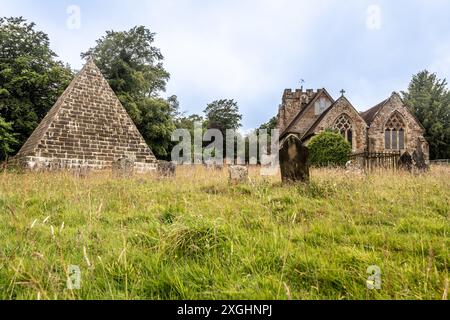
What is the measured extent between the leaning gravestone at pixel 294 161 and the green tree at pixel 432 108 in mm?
44895

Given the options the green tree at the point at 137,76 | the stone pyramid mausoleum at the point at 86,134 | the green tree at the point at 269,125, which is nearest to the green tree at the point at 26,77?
the green tree at the point at 137,76

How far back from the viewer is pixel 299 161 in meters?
7.59

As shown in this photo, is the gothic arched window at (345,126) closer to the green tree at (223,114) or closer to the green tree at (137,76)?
the green tree at (137,76)

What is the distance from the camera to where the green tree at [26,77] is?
80.4ft

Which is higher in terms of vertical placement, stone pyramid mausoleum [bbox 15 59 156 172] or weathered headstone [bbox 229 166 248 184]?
stone pyramid mausoleum [bbox 15 59 156 172]

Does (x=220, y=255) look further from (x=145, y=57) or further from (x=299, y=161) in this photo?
(x=145, y=57)

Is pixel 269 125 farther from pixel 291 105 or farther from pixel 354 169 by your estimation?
pixel 354 169

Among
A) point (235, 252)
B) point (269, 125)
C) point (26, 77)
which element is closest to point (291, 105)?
point (269, 125)

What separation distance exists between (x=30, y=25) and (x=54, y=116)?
22.3 meters

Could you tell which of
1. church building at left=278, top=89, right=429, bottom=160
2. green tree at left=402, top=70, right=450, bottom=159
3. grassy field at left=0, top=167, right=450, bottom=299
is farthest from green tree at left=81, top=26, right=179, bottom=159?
green tree at left=402, top=70, right=450, bottom=159

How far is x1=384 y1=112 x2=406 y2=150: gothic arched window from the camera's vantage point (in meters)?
31.4

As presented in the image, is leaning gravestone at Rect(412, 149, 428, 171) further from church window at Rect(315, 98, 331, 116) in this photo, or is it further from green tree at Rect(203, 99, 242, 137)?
green tree at Rect(203, 99, 242, 137)

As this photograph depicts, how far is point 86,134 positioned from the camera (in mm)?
13938

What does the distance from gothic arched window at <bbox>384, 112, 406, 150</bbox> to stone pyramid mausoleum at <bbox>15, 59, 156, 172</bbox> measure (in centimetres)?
2562
